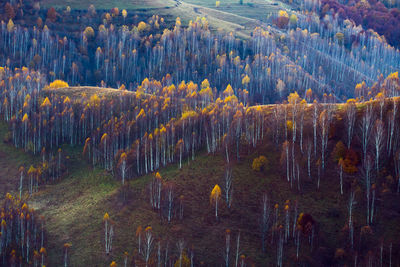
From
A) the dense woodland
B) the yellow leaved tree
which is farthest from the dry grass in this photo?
the yellow leaved tree

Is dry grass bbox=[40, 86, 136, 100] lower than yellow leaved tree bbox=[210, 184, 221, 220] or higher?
higher

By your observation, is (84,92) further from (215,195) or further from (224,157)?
(215,195)

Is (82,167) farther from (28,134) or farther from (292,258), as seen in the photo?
(292,258)

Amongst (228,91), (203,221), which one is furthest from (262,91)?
(203,221)

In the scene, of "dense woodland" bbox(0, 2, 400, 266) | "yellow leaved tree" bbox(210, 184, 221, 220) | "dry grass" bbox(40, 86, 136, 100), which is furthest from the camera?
"dry grass" bbox(40, 86, 136, 100)

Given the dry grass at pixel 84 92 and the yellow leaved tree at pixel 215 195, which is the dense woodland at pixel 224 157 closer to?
the yellow leaved tree at pixel 215 195

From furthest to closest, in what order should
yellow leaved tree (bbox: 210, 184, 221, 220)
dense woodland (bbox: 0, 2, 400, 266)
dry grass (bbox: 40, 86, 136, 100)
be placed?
dry grass (bbox: 40, 86, 136, 100), yellow leaved tree (bbox: 210, 184, 221, 220), dense woodland (bbox: 0, 2, 400, 266)

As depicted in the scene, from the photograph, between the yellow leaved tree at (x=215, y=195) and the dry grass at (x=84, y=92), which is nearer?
the yellow leaved tree at (x=215, y=195)

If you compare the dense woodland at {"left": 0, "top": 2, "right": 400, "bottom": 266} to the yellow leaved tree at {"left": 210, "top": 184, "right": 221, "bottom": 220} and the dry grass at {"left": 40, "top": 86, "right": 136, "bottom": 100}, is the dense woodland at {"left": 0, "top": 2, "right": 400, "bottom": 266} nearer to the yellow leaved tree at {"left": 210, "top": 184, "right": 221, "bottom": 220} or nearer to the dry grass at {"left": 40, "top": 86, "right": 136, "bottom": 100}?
the yellow leaved tree at {"left": 210, "top": 184, "right": 221, "bottom": 220}

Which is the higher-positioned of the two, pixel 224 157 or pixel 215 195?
pixel 224 157

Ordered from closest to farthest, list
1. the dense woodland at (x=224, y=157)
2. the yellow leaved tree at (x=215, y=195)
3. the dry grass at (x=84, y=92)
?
the dense woodland at (x=224, y=157) < the yellow leaved tree at (x=215, y=195) < the dry grass at (x=84, y=92)

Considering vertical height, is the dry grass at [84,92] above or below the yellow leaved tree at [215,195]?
above

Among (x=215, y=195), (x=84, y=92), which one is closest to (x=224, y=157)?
(x=215, y=195)

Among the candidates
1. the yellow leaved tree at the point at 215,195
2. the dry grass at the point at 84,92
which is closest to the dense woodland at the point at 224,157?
the yellow leaved tree at the point at 215,195
